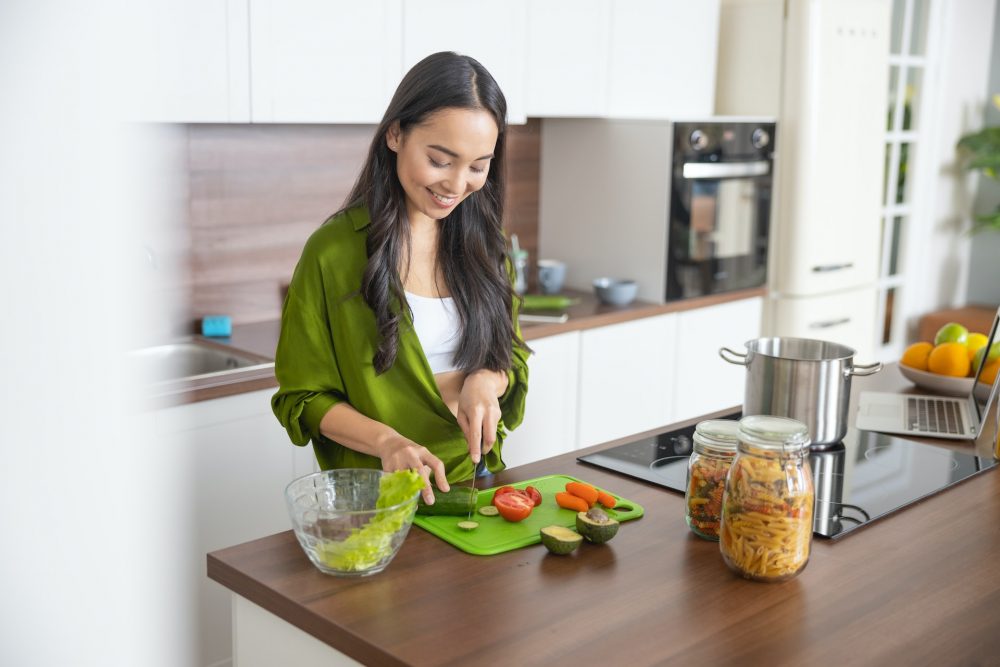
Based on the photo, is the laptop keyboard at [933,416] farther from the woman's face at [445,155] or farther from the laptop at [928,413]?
the woman's face at [445,155]

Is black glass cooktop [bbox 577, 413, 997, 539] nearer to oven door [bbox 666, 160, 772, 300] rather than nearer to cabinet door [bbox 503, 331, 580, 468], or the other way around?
cabinet door [bbox 503, 331, 580, 468]

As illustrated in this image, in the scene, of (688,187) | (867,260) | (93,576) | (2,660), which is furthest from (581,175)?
(2,660)

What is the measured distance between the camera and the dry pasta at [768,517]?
4.50ft

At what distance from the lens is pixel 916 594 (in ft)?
4.56

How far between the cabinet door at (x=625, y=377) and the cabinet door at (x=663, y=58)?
733 millimetres

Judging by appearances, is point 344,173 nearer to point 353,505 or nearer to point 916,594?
point 353,505

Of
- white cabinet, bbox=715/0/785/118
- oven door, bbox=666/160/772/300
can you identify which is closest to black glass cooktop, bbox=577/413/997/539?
oven door, bbox=666/160/772/300

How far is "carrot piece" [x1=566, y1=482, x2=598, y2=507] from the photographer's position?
164 centimetres

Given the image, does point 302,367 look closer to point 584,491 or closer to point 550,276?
point 584,491

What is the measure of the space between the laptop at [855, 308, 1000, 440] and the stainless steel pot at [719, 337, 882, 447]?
25 centimetres

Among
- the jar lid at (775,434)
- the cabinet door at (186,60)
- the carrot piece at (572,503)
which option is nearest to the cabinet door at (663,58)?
the cabinet door at (186,60)

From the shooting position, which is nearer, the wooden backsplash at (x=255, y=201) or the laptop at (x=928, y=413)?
the laptop at (x=928, y=413)

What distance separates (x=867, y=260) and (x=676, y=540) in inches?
118

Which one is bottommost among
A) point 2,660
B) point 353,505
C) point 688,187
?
point 2,660
